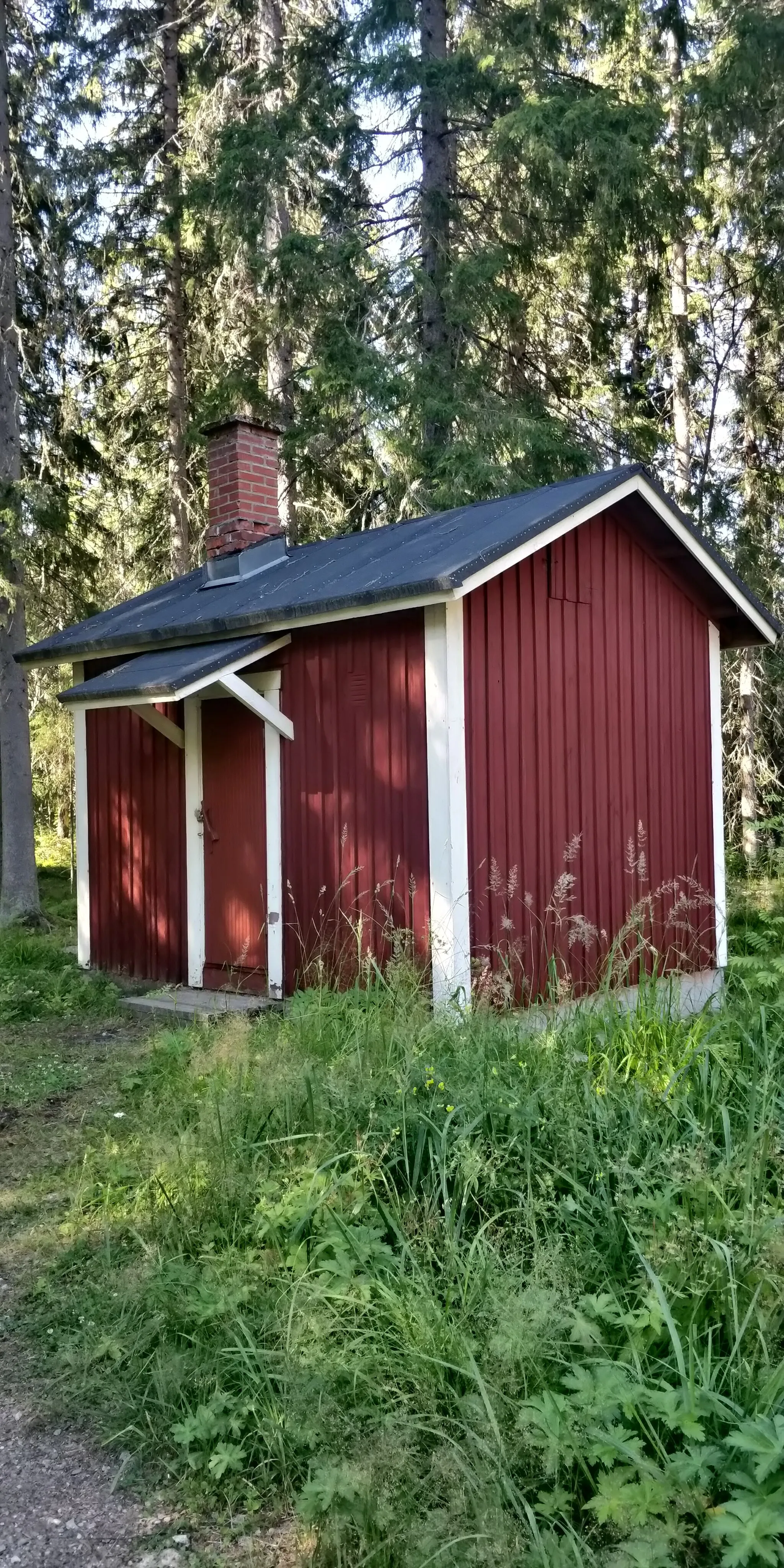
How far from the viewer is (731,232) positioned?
1459 centimetres

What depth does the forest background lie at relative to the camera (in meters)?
12.4

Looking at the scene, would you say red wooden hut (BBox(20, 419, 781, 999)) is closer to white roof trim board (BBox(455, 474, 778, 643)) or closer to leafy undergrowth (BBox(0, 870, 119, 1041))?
white roof trim board (BBox(455, 474, 778, 643))

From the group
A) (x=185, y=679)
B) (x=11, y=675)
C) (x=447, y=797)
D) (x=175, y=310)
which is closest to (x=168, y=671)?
(x=185, y=679)

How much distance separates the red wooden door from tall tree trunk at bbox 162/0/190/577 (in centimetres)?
775

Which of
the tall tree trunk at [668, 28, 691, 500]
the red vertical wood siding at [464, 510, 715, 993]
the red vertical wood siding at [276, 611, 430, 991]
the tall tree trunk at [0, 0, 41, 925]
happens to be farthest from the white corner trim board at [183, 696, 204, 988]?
the tall tree trunk at [668, 28, 691, 500]

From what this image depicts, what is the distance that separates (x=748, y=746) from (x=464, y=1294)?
12.9 meters

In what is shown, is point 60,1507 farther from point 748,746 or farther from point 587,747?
point 748,746

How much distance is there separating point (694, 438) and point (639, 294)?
209 centimetres

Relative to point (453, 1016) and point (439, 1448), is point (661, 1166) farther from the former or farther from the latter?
point (453, 1016)

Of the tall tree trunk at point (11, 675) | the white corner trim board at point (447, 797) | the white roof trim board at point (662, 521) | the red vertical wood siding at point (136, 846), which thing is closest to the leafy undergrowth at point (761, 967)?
the white corner trim board at point (447, 797)

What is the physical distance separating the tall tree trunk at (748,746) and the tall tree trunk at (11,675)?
893 centimetres

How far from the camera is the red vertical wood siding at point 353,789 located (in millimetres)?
6961

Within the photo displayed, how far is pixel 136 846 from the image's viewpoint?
9.28m

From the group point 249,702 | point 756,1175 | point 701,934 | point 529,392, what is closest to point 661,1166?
point 756,1175
